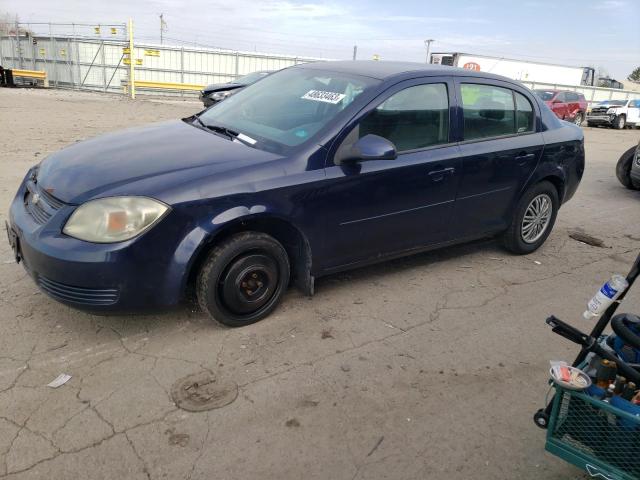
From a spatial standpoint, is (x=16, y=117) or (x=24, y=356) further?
(x=16, y=117)

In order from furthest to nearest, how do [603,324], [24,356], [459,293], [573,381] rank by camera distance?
[459,293]
[24,356]
[603,324]
[573,381]

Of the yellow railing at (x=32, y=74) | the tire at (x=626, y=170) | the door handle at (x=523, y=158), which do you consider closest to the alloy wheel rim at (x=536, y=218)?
the door handle at (x=523, y=158)

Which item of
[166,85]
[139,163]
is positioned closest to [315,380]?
[139,163]

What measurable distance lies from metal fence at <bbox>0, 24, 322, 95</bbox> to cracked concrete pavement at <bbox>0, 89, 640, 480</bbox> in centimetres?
2248

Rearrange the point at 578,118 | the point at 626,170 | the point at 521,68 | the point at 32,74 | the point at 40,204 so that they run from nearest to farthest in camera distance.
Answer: the point at 40,204 < the point at 626,170 < the point at 32,74 < the point at 578,118 < the point at 521,68

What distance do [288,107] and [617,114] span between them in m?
24.8

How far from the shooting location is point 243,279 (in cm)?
342

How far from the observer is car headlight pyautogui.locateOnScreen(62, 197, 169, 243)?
2.98 meters

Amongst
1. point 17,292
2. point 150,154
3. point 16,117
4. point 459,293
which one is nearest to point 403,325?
point 459,293

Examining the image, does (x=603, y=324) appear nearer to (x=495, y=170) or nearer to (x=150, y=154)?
(x=495, y=170)

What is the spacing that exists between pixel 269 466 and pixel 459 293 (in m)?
2.40

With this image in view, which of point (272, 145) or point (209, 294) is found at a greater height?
point (272, 145)

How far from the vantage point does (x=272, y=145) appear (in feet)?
12.0

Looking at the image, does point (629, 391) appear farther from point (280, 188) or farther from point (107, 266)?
point (107, 266)
